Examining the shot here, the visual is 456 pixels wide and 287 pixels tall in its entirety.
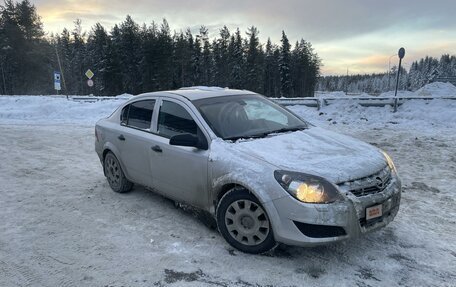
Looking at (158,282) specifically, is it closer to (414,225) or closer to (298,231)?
(298,231)

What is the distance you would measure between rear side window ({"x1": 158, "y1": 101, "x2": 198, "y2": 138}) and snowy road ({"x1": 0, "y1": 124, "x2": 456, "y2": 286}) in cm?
115

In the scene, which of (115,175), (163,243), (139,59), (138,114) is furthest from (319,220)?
(139,59)

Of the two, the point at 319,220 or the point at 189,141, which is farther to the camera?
the point at 189,141

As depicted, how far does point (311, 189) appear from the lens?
3.59 meters

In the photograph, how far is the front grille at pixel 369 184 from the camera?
363 centimetres

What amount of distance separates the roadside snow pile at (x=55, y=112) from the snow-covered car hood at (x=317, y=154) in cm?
1355

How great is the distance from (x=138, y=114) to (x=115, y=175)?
3.78 feet

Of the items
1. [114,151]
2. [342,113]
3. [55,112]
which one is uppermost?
[114,151]

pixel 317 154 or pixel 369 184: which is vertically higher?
pixel 317 154

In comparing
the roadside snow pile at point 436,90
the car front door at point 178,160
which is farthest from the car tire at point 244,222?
the roadside snow pile at point 436,90

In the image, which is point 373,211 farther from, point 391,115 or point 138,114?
point 391,115

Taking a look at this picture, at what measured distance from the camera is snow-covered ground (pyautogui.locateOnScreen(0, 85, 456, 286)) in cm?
363

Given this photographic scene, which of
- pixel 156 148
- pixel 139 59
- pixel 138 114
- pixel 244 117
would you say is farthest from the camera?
pixel 139 59

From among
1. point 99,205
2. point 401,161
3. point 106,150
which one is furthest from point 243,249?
point 401,161
